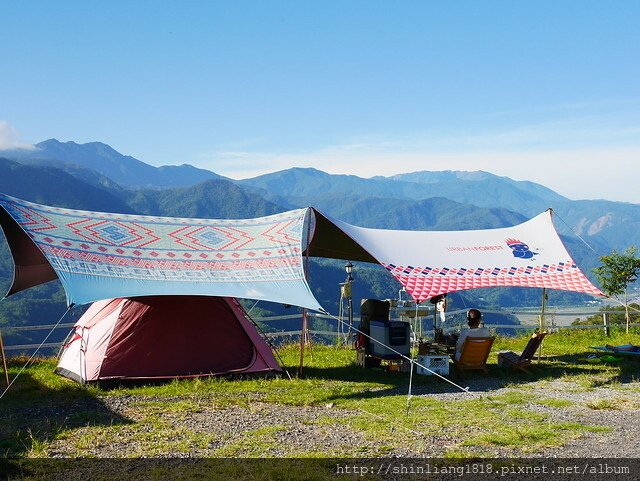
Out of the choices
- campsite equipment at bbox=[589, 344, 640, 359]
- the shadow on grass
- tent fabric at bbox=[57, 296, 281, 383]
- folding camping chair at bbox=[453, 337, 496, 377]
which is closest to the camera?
the shadow on grass

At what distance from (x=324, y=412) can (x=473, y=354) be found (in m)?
3.74

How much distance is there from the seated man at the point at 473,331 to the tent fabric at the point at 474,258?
74cm

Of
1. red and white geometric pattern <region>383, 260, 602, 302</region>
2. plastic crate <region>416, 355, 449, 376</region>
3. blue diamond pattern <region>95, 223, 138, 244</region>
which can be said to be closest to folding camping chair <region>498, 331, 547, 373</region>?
red and white geometric pattern <region>383, 260, 602, 302</region>

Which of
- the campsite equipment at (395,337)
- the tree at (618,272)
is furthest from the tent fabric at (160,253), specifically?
the tree at (618,272)

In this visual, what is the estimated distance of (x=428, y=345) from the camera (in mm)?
12398

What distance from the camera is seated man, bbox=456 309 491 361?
11867 millimetres

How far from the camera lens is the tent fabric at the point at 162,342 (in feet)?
36.7

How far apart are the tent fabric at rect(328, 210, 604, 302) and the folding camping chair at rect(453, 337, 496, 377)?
2.89ft

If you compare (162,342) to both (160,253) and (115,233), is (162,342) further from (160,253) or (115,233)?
(115,233)

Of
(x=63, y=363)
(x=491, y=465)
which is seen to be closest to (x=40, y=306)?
(x=63, y=363)

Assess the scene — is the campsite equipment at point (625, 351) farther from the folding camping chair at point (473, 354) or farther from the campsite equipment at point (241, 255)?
the folding camping chair at point (473, 354)

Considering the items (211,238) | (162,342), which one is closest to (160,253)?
(211,238)

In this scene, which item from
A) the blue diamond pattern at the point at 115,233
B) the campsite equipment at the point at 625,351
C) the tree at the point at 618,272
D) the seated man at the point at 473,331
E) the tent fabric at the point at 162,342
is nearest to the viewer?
the tent fabric at the point at 162,342

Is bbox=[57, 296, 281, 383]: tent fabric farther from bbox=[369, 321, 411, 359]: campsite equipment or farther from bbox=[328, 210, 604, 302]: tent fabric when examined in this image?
bbox=[328, 210, 604, 302]: tent fabric
